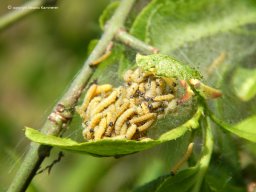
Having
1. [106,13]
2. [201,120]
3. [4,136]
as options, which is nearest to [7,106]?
[4,136]

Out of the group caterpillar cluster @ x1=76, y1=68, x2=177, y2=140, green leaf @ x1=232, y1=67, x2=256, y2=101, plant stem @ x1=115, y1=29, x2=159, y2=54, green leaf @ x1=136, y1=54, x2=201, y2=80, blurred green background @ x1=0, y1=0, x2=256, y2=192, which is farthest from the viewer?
blurred green background @ x1=0, y1=0, x2=256, y2=192

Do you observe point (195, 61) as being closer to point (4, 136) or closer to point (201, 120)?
point (201, 120)

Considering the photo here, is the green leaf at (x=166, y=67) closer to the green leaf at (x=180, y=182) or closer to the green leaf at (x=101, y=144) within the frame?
the green leaf at (x=101, y=144)

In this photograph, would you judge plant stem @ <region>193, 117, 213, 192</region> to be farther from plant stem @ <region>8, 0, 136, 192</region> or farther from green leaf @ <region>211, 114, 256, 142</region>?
plant stem @ <region>8, 0, 136, 192</region>

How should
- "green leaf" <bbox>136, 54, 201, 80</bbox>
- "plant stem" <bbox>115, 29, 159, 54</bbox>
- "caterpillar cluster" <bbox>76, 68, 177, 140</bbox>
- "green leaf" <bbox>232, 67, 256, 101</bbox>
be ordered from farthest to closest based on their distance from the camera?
1. "green leaf" <bbox>232, 67, 256, 101</bbox>
2. "plant stem" <bbox>115, 29, 159, 54</bbox>
3. "caterpillar cluster" <bbox>76, 68, 177, 140</bbox>
4. "green leaf" <bbox>136, 54, 201, 80</bbox>

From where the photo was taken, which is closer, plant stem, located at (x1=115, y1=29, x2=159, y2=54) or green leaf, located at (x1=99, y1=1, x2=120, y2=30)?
plant stem, located at (x1=115, y1=29, x2=159, y2=54)

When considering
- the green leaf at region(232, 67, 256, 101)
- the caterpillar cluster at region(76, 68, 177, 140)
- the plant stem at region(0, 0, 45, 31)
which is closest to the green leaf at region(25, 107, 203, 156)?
the caterpillar cluster at region(76, 68, 177, 140)
